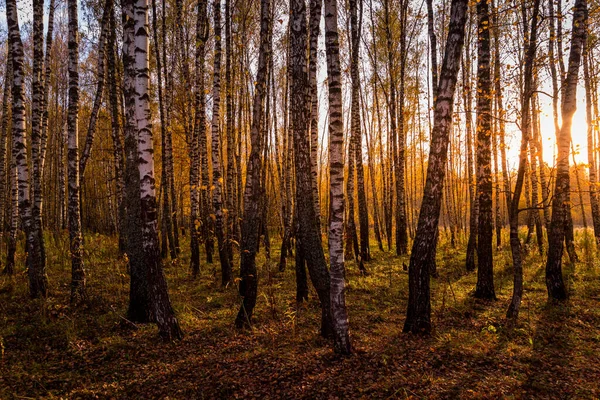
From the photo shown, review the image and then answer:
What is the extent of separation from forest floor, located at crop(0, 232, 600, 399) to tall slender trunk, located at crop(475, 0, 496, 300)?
0.64m

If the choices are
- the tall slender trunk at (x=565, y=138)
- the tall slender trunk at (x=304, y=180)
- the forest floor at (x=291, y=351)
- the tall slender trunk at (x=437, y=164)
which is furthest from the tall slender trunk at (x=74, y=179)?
the tall slender trunk at (x=565, y=138)

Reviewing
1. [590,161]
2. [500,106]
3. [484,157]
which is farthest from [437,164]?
[590,161]

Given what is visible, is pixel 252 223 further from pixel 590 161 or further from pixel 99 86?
pixel 590 161

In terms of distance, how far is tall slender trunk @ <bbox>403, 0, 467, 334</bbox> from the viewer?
5.18 meters

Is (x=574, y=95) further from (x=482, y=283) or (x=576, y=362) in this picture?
(x=576, y=362)

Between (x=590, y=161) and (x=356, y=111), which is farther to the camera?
(x=590, y=161)

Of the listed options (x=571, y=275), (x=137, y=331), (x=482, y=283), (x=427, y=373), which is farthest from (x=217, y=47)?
(x=571, y=275)

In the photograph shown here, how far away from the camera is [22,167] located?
7059 millimetres

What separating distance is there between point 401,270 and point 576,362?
6024 millimetres

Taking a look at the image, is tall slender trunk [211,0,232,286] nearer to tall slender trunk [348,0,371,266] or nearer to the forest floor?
the forest floor

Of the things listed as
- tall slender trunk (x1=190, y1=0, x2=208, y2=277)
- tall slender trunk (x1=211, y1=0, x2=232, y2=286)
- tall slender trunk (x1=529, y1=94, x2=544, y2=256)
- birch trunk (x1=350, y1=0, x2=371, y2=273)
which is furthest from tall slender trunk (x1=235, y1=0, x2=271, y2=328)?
tall slender trunk (x1=529, y1=94, x2=544, y2=256)

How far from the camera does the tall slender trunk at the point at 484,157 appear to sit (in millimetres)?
6891

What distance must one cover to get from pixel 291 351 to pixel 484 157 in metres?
5.67

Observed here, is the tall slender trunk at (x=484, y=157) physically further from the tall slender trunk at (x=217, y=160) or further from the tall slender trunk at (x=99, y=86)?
the tall slender trunk at (x=99, y=86)
